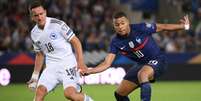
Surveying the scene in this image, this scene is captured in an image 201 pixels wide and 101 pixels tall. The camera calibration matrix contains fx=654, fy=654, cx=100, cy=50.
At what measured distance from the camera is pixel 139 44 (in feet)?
33.7

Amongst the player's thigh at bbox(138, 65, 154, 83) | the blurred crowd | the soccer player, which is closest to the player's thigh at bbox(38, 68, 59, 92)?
the soccer player

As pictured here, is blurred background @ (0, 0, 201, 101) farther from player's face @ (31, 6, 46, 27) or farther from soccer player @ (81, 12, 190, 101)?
player's face @ (31, 6, 46, 27)

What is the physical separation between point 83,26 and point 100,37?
3.62 ft

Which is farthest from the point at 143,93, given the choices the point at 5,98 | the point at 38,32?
the point at 5,98

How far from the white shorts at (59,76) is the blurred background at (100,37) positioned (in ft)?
19.2

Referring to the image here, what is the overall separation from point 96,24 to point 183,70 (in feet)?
13.4

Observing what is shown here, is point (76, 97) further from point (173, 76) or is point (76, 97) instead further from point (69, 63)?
point (173, 76)

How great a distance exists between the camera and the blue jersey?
10266 millimetres

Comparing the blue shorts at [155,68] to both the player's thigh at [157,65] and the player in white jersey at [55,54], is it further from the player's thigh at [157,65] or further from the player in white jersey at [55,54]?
the player in white jersey at [55,54]

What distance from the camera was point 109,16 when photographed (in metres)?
22.4

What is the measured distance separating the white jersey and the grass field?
483 centimetres

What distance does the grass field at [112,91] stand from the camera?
567 inches

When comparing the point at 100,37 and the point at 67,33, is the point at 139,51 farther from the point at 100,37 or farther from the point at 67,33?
the point at 100,37

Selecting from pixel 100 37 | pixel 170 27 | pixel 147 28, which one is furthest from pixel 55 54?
pixel 100 37
